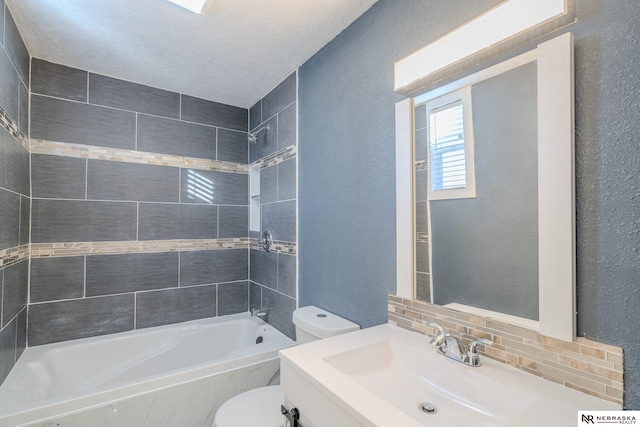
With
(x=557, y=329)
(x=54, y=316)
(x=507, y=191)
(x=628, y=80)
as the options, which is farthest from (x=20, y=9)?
(x=557, y=329)

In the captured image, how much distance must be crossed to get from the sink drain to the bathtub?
1.22 metres

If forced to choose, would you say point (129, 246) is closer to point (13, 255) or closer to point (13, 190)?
point (13, 255)

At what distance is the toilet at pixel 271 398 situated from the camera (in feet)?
4.50

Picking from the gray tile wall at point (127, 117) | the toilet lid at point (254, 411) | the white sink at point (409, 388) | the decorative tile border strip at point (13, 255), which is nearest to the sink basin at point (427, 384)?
the white sink at point (409, 388)

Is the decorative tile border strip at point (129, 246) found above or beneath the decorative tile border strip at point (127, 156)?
beneath

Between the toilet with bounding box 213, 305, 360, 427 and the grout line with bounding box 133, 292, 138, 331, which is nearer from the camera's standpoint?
the toilet with bounding box 213, 305, 360, 427

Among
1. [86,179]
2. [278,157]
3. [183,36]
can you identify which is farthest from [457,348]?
[86,179]

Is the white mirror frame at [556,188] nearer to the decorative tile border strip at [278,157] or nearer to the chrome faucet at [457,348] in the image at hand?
the chrome faucet at [457,348]

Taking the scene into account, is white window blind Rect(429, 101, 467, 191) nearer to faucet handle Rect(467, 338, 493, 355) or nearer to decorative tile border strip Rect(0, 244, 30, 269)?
faucet handle Rect(467, 338, 493, 355)

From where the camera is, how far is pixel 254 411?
144 cm

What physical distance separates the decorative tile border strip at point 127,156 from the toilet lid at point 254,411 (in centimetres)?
185

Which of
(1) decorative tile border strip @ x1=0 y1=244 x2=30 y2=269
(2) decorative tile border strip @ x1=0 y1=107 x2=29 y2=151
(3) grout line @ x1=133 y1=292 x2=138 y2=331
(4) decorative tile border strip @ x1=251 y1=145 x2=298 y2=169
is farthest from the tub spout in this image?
(2) decorative tile border strip @ x1=0 y1=107 x2=29 y2=151

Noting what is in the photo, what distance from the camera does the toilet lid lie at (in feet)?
4.46

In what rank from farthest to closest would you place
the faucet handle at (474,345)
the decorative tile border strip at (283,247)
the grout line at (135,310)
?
the grout line at (135,310), the decorative tile border strip at (283,247), the faucet handle at (474,345)
